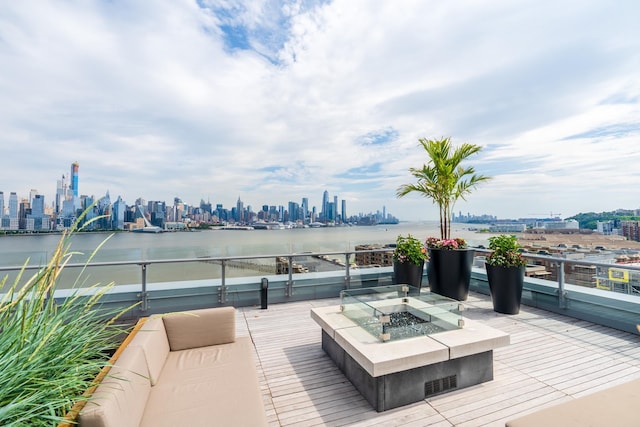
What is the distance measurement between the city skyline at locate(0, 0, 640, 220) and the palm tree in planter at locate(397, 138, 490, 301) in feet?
0.86

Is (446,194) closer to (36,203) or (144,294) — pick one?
(144,294)

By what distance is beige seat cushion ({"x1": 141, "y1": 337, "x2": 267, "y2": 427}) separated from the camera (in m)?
1.77

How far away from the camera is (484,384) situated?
9.22 ft

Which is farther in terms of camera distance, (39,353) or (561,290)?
(561,290)

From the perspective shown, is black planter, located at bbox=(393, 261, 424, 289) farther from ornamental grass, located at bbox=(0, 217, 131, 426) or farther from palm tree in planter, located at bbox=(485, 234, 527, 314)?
ornamental grass, located at bbox=(0, 217, 131, 426)

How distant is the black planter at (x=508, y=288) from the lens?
4793 mm

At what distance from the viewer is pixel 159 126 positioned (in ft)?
24.6

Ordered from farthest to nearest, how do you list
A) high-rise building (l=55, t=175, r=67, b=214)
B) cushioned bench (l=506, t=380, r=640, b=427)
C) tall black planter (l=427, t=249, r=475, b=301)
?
tall black planter (l=427, t=249, r=475, b=301)
high-rise building (l=55, t=175, r=67, b=214)
cushioned bench (l=506, t=380, r=640, b=427)

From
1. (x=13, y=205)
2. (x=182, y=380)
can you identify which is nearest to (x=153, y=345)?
(x=182, y=380)

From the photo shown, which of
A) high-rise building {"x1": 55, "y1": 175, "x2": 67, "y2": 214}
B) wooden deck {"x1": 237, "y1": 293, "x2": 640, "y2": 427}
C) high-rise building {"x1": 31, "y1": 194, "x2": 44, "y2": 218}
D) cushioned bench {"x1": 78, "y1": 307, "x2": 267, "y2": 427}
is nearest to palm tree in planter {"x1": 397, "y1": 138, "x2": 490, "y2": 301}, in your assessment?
wooden deck {"x1": 237, "y1": 293, "x2": 640, "y2": 427}

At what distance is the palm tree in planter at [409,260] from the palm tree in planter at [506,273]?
1216 millimetres

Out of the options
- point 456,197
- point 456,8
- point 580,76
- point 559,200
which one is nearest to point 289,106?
point 456,8

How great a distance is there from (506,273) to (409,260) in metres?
1.59

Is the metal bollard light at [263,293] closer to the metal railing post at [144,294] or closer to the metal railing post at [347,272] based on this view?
the metal railing post at [347,272]
